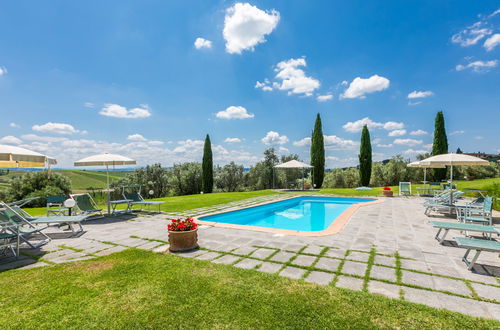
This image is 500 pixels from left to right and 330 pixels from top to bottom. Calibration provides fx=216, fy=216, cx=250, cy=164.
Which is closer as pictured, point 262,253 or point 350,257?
point 350,257

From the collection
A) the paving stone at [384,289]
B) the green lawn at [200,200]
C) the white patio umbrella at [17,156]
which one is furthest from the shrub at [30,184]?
the paving stone at [384,289]

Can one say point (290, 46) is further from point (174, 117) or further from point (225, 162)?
point (225, 162)

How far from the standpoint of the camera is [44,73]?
13016 millimetres

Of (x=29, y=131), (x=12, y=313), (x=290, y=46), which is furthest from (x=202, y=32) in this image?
(x=29, y=131)

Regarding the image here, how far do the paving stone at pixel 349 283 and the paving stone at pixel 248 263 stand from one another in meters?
1.30

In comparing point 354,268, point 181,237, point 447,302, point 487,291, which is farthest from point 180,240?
point 487,291

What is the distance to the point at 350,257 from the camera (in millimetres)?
3945

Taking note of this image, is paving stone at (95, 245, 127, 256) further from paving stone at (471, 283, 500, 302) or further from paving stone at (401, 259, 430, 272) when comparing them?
paving stone at (471, 283, 500, 302)

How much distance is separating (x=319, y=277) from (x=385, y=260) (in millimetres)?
1489

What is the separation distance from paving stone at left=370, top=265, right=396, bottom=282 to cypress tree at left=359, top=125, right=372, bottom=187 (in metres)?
21.3

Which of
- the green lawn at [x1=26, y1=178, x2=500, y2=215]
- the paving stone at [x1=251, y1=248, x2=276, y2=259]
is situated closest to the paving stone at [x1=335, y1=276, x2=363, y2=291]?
the paving stone at [x1=251, y1=248, x2=276, y2=259]

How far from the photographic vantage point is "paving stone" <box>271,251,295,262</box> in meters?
3.88

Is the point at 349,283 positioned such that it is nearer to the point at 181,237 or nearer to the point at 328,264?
the point at 328,264

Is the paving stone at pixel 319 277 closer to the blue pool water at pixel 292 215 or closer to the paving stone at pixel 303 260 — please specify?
the paving stone at pixel 303 260
